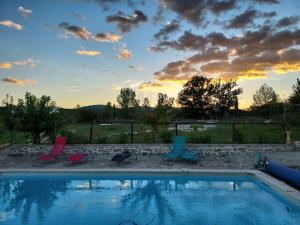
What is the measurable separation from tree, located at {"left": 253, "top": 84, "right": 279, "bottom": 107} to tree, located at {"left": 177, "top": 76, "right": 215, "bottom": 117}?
9575mm

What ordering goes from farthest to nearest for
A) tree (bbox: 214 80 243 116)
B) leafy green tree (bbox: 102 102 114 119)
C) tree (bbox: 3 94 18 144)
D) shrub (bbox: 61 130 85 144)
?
1. tree (bbox: 214 80 243 116)
2. leafy green tree (bbox: 102 102 114 119)
3. tree (bbox: 3 94 18 144)
4. shrub (bbox: 61 130 85 144)

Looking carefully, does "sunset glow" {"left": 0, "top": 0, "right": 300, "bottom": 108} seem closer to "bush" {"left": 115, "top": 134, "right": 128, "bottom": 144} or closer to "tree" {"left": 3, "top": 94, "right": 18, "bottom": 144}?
"tree" {"left": 3, "top": 94, "right": 18, "bottom": 144}

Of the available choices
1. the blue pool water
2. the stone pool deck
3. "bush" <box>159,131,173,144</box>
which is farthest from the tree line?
the blue pool water

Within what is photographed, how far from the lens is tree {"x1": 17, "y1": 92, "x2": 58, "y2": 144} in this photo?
514 inches

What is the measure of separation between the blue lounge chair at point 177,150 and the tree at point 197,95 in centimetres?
3942

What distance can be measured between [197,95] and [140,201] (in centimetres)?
4655

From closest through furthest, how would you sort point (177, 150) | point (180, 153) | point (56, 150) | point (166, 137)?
1. point (180, 153)
2. point (177, 150)
3. point (56, 150)
4. point (166, 137)

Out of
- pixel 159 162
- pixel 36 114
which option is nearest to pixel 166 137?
pixel 159 162

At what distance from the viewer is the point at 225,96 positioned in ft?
182

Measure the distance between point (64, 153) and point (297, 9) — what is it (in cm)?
1104

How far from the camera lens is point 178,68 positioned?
22.7m

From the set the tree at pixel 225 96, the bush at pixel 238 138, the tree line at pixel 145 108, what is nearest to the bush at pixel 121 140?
the tree line at pixel 145 108

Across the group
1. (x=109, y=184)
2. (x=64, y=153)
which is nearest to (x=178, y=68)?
(x=64, y=153)

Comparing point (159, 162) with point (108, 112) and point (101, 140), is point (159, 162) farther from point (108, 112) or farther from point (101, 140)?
point (108, 112)
